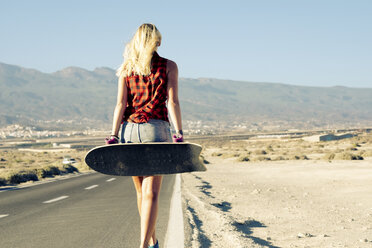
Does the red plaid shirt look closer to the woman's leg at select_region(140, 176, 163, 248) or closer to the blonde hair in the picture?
the blonde hair

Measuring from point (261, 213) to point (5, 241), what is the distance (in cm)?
546

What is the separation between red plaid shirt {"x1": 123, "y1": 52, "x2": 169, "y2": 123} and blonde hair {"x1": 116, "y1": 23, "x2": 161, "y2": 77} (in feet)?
0.22

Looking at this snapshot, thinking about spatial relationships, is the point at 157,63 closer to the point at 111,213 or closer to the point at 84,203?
the point at 111,213

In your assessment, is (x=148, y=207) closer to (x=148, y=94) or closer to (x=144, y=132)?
(x=144, y=132)

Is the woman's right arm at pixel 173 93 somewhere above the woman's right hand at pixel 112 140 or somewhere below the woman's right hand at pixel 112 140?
above

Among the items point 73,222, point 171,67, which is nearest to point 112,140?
point 171,67

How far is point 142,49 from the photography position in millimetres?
4734

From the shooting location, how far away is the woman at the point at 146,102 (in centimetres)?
468

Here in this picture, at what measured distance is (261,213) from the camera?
10398mm

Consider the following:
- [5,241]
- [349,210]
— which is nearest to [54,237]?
[5,241]

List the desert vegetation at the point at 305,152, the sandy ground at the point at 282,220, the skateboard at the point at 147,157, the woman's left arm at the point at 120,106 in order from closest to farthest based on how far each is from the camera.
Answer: the skateboard at the point at 147,157
the woman's left arm at the point at 120,106
the sandy ground at the point at 282,220
the desert vegetation at the point at 305,152

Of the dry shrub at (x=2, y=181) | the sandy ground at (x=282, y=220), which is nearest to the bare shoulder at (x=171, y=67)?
the sandy ground at (x=282, y=220)

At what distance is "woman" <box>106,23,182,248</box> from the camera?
4.68m

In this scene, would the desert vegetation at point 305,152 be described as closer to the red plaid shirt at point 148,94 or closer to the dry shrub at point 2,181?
the dry shrub at point 2,181
